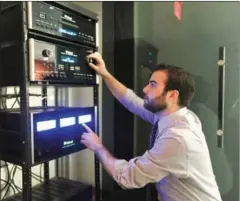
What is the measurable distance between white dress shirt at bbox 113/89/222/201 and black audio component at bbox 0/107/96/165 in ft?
0.88

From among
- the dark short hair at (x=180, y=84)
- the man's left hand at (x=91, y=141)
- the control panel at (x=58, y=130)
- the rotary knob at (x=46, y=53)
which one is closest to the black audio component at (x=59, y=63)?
the rotary knob at (x=46, y=53)

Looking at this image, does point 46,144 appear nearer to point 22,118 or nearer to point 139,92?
point 22,118

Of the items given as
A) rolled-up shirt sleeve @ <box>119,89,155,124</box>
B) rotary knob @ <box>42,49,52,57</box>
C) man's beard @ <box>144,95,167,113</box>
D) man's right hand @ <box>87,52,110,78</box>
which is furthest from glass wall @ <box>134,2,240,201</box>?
rotary knob @ <box>42,49,52,57</box>

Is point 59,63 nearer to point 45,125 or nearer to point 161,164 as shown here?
point 45,125

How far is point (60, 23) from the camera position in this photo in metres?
1.18

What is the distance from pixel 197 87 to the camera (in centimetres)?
170

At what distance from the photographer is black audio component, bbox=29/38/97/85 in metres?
1.06

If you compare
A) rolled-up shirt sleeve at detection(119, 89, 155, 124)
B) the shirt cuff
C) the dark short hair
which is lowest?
the shirt cuff

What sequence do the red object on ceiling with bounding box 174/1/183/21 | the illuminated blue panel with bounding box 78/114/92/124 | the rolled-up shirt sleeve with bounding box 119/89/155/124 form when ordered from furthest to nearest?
the red object on ceiling with bounding box 174/1/183/21, the rolled-up shirt sleeve with bounding box 119/89/155/124, the illuminated blue panel with bounding box 78/114/92/124

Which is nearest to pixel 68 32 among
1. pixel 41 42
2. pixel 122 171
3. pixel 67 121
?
pixel 41 42

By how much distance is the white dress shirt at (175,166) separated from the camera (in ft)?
3.54

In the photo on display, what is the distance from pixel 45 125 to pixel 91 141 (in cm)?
25

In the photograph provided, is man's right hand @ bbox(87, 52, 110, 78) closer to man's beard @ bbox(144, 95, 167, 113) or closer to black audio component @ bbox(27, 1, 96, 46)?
black audio component @ bbox(27, 1, 96, 46)

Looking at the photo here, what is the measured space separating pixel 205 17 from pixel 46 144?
1.23 metres
